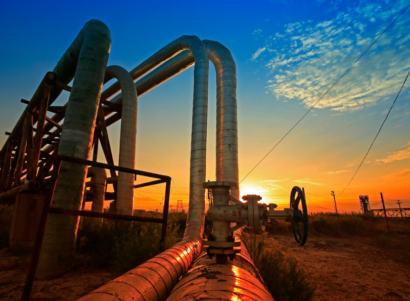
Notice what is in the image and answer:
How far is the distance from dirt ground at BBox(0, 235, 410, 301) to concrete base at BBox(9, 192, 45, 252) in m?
0.30

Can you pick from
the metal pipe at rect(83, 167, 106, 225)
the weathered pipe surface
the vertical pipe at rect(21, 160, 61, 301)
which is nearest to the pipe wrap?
the metal pipe at rect(83, 167, 106, 225)

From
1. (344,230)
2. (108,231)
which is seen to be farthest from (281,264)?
(344,230)

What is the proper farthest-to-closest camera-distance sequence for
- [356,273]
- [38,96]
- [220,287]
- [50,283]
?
[38,96], [356,273], [50,283], [220,287]

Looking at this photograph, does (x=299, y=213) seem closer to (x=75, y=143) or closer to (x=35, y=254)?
(x=35, y=254)

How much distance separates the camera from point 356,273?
17.3ft

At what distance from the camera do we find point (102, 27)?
18.9ft

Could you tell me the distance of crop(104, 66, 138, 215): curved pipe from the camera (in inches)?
298

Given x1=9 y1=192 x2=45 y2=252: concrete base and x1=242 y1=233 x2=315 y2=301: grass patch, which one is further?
x1=9 y1=192 x2=45 y2=252: concrete base

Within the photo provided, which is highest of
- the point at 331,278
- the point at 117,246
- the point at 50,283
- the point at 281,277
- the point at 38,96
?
the point at 38,96

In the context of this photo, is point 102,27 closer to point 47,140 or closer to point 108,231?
point 108,231

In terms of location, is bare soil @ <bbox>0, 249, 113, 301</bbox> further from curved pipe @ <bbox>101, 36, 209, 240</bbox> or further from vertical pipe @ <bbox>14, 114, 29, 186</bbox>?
vertical pipe @ <bbox>14, 114, 29, 186</bbox>

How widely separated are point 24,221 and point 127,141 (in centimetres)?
390

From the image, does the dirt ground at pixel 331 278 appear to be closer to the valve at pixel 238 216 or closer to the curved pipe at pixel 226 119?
the valve at pixel 238 216

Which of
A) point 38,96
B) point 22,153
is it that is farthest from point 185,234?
point 38,96
